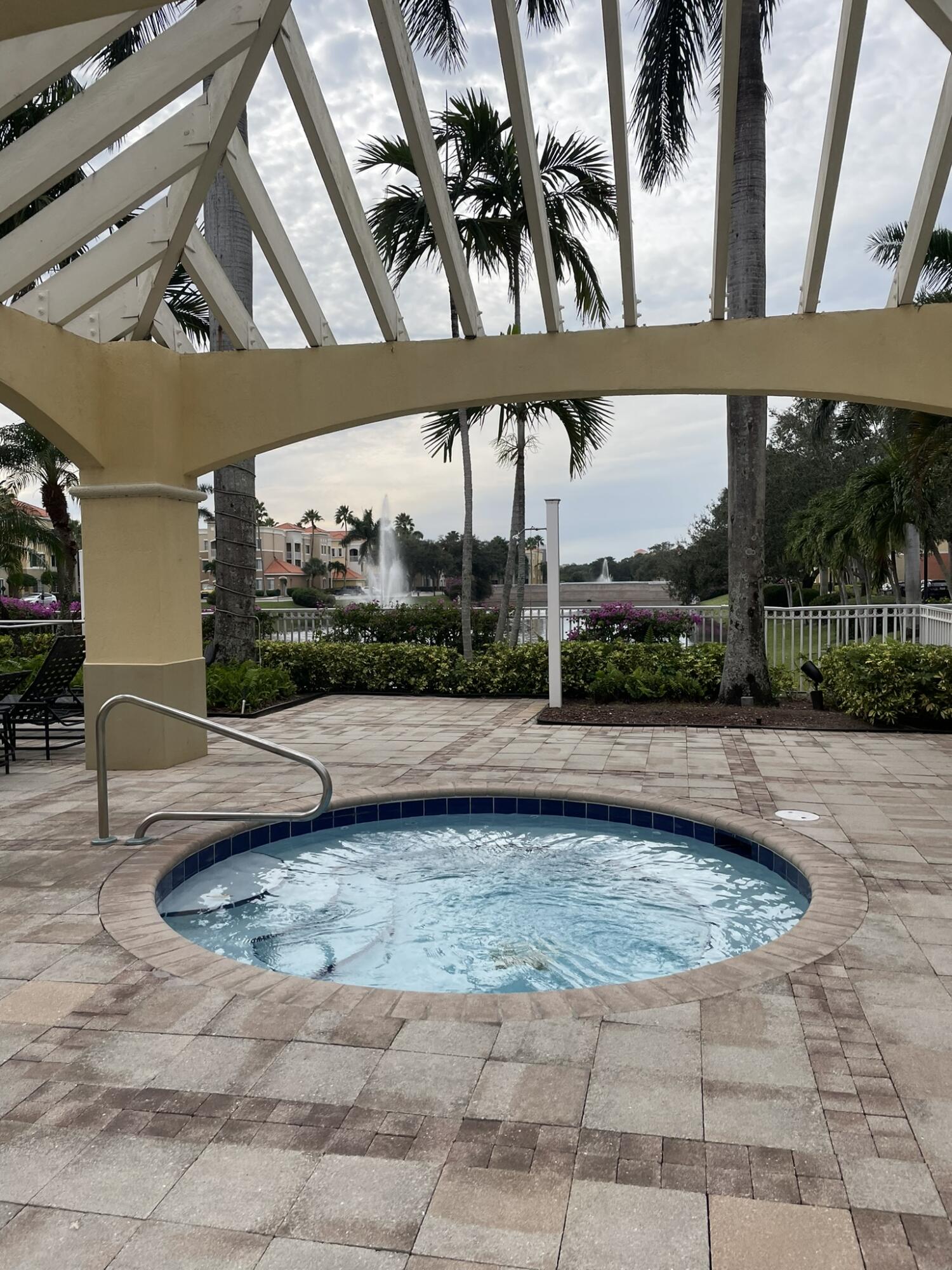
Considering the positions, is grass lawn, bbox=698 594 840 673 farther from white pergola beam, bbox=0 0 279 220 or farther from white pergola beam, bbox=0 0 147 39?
white pergola beam, bbox=0 0 147 39

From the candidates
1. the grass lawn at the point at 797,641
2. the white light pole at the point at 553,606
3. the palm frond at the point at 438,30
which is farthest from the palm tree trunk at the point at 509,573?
the palm frond at the point at 438,30

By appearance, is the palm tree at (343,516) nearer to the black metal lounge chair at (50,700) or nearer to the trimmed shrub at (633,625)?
the trimmed shrub at (633,625)

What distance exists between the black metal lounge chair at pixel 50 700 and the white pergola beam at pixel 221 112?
3197 millimetres

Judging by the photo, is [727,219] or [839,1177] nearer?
[839,1177]

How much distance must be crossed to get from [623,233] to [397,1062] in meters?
5.64

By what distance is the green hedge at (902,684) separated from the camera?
909 cm

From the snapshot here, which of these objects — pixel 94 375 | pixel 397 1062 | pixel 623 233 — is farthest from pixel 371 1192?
pixel 94 375

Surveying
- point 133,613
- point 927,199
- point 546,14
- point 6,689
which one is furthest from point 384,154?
point 6,689

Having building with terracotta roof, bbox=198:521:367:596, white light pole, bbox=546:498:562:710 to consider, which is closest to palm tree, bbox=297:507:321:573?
building with terracotta roof, bbox=198:521:367:596

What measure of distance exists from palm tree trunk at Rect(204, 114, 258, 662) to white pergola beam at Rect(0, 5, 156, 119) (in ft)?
18.8

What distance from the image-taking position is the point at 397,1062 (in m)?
2.82

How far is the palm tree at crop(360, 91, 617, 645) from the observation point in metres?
10.8

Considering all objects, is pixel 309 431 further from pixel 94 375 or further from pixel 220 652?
pixel 220 652

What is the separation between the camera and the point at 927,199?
5941mm
